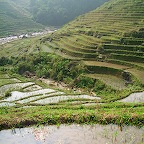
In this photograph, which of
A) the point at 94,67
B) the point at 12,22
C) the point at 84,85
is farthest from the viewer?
the point at 12,22

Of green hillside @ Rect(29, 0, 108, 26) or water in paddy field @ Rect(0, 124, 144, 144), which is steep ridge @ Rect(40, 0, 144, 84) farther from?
green hillside @ Rect(29, 0, 108, 26)

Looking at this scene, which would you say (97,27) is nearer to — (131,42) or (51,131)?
(131,42)

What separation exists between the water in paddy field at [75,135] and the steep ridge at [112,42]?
11842mm

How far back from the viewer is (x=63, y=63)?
95.1ft

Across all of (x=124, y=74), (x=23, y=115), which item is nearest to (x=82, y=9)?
(x=124, y=74)

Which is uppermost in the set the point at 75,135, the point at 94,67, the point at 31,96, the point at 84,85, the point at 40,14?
the point at 75,135

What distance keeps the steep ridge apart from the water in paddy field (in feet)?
38.9

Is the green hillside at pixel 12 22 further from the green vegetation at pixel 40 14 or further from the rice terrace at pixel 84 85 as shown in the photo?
the rice terrace at pixel 84 85

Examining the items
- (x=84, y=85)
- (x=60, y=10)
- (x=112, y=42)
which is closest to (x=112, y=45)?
(x=112, y=42)

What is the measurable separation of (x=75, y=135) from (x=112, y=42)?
21.0 m

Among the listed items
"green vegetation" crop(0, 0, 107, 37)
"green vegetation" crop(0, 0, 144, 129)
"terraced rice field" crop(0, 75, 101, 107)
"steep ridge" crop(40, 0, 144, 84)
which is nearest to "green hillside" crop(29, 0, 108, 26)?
"green vegetation" crop(0, 0, 107, 37)

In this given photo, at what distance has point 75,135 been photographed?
996cm

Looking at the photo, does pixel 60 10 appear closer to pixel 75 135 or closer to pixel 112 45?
pixel 112 45

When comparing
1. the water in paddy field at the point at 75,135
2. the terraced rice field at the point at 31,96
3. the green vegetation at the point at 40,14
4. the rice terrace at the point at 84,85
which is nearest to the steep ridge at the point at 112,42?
the rice terrace at the point at 84,85
